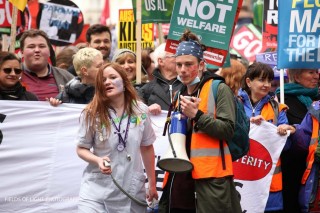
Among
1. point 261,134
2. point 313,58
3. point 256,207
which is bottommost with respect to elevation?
point 256,207

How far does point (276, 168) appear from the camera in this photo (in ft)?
32.4

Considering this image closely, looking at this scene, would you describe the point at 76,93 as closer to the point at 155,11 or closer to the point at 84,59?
the point at 84,59

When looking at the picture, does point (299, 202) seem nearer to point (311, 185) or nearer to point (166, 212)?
point (311, 185)

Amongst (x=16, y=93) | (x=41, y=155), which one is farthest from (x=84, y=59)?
(x=41, y=155)

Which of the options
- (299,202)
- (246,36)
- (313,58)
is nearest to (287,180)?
(299,202)

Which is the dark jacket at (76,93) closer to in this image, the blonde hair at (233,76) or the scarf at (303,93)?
the blonde hair at (233,76)

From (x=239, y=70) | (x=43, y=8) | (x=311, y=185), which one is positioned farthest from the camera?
(x=43, y=8)

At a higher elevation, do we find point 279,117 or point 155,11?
point 155,11

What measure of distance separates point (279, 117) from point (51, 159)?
216cm

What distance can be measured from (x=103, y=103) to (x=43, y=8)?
25.4ft

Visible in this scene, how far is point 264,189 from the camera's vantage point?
9773mm

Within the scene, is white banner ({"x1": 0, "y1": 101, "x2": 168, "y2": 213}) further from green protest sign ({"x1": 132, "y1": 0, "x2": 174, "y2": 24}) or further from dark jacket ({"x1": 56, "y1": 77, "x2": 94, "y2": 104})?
green protest sign ({"x1": 132, "y1": 0, "x2": 174, "y2": 24})

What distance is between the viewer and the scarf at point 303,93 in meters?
10.3

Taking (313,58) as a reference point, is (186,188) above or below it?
below
